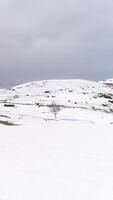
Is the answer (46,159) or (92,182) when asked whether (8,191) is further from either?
(46,159)

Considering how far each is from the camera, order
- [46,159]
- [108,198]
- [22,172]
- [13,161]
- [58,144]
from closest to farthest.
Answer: [108,198]
[22,172]
[13,161]
[46,159]
[58,144]

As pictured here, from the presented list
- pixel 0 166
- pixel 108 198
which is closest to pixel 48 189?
pixel 108 198

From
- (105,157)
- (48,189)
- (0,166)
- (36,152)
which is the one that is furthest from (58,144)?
(48,189)

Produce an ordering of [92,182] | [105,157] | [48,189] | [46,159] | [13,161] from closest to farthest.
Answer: [48,189] → [92,182] → [13,161] → [46,159] → [105,157]

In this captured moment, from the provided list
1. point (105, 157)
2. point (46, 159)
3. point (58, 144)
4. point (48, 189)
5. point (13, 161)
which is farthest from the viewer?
point (58, 144)

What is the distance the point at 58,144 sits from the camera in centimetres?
3072

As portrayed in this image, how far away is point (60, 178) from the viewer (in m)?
17.8

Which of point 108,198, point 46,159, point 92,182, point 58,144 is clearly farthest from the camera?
point 58,144

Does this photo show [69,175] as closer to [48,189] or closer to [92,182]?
[92,182]

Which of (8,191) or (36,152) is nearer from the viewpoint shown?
(8,191)

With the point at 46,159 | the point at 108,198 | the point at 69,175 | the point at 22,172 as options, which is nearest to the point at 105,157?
the point at 46,159

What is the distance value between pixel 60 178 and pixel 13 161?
15.1ft

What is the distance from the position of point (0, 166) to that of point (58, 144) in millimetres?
12098

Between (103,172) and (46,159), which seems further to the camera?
(46,159)
